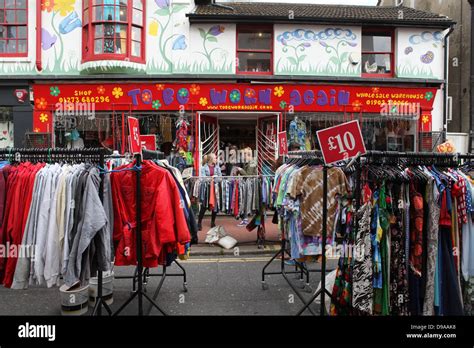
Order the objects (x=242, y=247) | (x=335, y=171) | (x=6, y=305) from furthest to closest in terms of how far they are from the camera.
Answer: (x=242, y=247) → (x=6, y=305) → (x=335, y=171)

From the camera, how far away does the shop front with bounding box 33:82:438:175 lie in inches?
457

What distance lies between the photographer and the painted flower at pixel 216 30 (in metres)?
11.9

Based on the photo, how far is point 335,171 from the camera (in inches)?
177

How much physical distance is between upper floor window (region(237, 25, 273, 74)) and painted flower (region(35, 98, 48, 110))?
6.83m

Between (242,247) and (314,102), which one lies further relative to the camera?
(314,102)

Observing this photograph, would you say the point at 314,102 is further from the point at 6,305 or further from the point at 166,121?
the point at 6,305

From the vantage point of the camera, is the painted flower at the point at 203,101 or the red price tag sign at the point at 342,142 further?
the painted flower at the point at 203,101

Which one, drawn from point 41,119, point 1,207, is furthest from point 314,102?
Result: point 1,207

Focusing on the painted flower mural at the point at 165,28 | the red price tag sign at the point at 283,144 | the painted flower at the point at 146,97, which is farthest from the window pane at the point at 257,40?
the red price tag sign at the point at 283,144

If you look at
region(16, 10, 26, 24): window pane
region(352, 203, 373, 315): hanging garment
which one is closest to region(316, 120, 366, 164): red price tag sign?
region(352, 203, 373, 315): hanging garment

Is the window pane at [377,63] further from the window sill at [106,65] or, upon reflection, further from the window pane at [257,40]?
the window sill at [106,65]

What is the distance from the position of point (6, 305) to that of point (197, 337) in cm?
318

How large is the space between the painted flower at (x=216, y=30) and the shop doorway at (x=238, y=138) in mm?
2819

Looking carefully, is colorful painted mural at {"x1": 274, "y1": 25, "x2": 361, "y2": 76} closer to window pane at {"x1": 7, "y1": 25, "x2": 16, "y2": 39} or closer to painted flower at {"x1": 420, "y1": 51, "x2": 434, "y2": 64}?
painted flower at {"x1": 420, "y1": 51, "x2": 434, "y2": 64}
